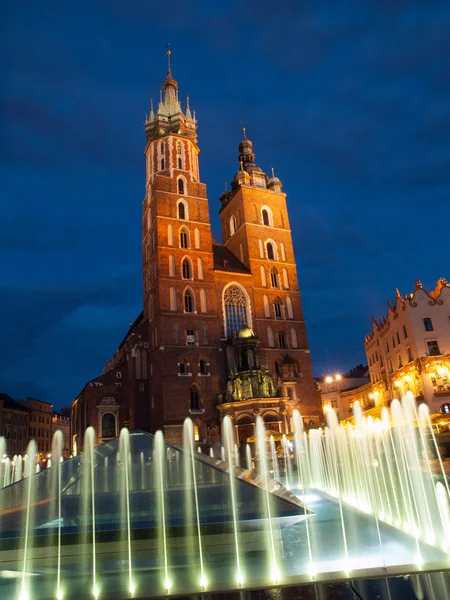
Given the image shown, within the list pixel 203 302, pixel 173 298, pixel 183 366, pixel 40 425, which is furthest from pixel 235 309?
pixel 40 425

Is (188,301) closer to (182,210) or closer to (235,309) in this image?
(235,309)

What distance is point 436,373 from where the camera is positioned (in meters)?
41.0

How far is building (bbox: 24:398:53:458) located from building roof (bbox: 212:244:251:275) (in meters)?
47.6

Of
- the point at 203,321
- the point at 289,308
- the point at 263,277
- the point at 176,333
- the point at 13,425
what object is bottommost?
the point at 13,425

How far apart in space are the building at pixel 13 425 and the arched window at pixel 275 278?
149 feet

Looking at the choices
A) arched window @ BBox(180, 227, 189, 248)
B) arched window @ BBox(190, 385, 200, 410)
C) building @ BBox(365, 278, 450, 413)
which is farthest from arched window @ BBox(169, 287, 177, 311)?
building @ BBox(365, 278, 450, 413)

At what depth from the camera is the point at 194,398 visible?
153 ft

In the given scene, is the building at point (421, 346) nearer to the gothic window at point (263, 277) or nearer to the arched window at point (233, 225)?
the gothic window at point (263, 277)

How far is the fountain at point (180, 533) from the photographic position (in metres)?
8.12

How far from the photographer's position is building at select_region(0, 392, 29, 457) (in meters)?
69.4

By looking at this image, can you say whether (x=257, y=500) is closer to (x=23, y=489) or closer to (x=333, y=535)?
(x=333, y=535)

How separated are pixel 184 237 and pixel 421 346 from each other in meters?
27.8

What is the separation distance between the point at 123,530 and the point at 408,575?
5.95 meters

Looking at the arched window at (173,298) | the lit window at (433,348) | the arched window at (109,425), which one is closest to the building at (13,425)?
the arched window at (109,425)
